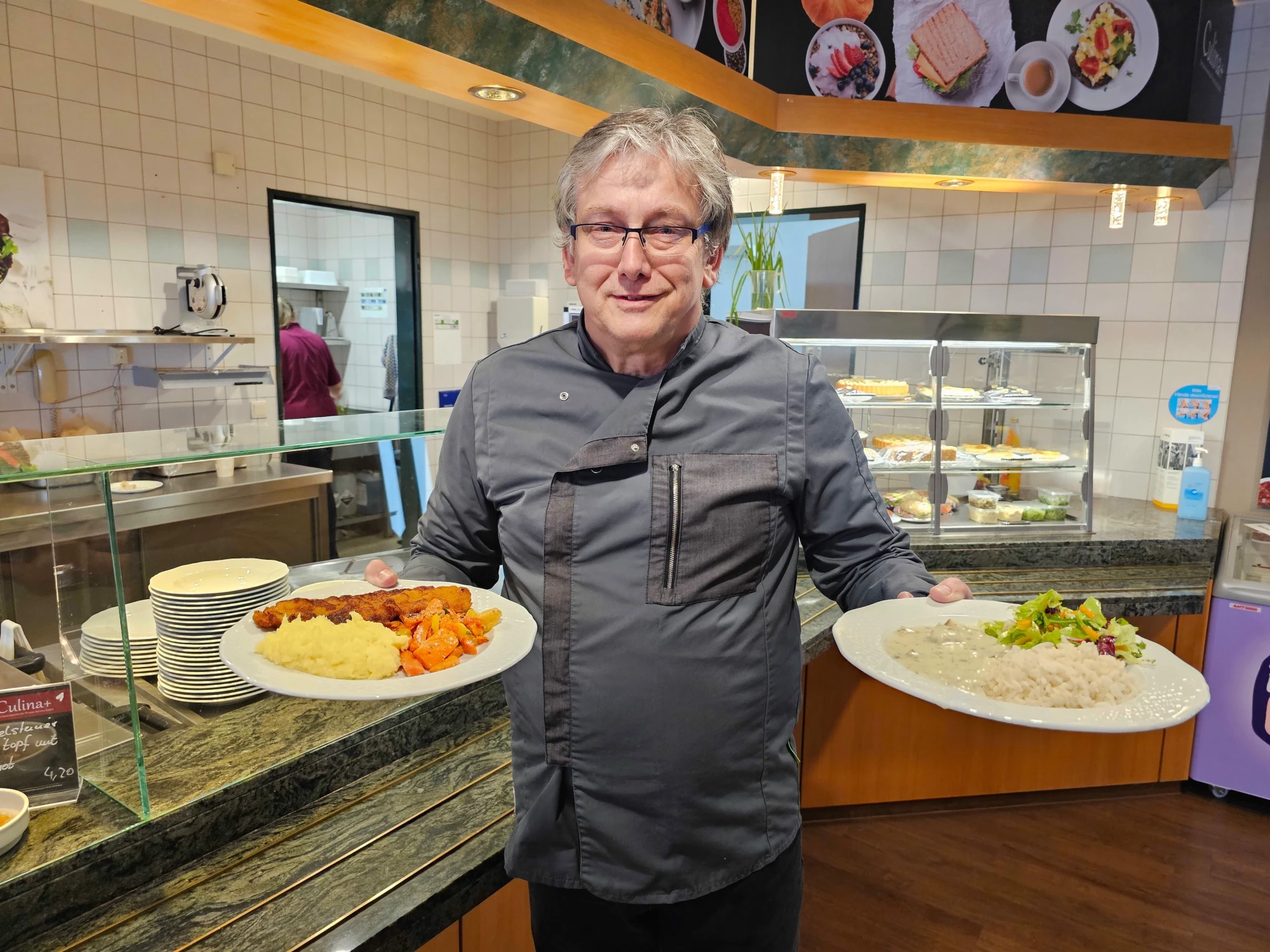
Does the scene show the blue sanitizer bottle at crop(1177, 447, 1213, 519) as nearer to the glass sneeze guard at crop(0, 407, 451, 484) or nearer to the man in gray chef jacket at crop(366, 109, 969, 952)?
the man in gray chef jacket at crop(366, 109, 969, 952)

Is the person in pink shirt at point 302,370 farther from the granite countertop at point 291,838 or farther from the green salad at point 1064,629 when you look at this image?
the green salad at point 1064,629

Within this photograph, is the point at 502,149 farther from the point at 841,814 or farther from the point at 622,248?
the point at 622,248

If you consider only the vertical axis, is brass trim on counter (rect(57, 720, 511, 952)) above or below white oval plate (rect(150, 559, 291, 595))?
below

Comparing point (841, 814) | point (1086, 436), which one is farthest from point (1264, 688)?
point (841, 814)

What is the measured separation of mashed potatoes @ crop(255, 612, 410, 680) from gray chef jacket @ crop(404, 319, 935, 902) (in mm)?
243

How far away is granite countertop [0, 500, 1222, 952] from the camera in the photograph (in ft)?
3.90

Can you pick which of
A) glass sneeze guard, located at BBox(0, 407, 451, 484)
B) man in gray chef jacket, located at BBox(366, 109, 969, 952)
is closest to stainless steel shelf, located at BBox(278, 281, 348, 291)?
glass sneeze guard, located at BBox(0, 407, 451, 484)

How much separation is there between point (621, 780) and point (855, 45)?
9.92ft

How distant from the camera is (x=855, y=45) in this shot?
3273mm

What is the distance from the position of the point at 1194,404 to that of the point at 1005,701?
3.27 meters

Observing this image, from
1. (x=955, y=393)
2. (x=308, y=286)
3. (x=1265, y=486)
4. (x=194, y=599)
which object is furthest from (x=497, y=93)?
(x=308, y=286)

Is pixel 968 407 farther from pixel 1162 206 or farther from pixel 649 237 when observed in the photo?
pixel 649 237

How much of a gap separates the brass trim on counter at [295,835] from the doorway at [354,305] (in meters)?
2.46

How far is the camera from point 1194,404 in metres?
3.82
